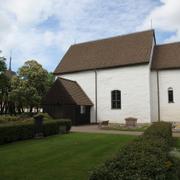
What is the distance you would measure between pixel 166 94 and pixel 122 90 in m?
4.90

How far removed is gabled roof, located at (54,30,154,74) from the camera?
28.8 metres

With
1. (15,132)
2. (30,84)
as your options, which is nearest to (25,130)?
(15,132)

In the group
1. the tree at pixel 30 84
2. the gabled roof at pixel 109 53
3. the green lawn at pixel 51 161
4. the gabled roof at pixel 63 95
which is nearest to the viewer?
the green lawn at pixel 51 161

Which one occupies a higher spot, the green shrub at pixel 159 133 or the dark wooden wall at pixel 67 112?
the dark wooden wall at pixel 67 112

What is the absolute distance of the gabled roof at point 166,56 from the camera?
27938 millimetres

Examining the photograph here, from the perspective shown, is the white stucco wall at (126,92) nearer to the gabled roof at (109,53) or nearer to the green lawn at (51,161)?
the gabled roof at (109,53)

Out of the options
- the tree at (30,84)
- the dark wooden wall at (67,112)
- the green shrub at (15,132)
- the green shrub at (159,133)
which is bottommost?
the green shrub at (15,132)

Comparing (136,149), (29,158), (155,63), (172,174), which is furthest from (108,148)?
(155,63)

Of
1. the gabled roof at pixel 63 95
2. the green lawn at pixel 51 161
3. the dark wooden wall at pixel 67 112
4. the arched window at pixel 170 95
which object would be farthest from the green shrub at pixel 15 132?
the arched window at pixel 170 95

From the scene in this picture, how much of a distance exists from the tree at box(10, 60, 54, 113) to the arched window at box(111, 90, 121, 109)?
38.3 ft

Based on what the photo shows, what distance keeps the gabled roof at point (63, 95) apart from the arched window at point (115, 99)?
10.1 feet

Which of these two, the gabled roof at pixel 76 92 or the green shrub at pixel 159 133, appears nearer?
the green shrub at pixel 159 133

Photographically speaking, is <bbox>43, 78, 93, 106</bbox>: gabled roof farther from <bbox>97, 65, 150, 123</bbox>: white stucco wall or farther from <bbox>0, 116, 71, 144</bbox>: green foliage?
<bbox>0, 116, 71, 144</bbox>: green foliage

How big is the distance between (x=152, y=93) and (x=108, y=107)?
5327 millimetres
